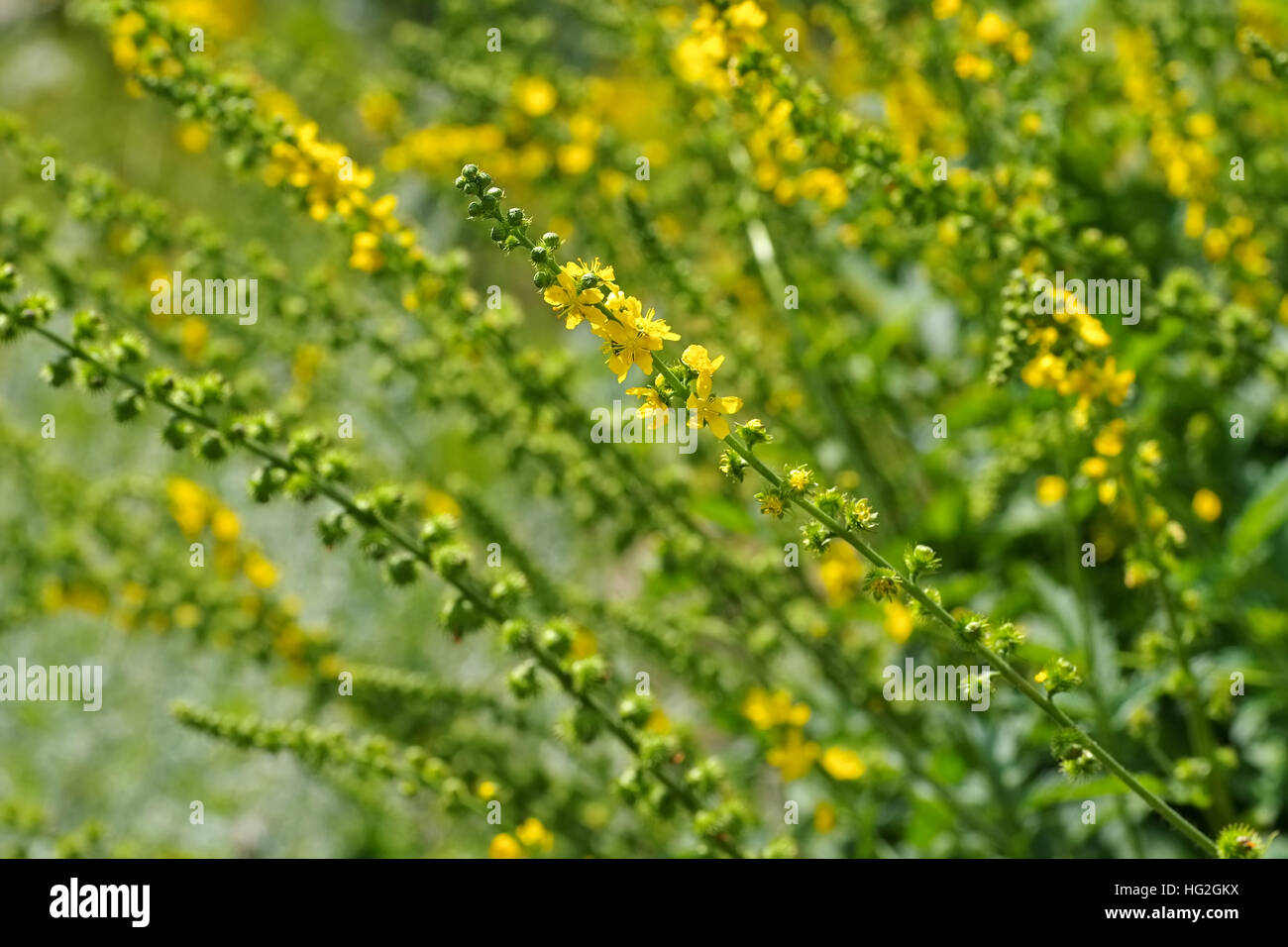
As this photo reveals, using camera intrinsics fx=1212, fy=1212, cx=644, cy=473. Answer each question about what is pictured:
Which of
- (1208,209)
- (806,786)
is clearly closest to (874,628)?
(806,786)

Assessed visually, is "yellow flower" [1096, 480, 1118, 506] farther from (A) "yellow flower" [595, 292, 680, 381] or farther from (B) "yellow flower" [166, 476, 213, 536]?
(B) "yellow flower" [166, 476, 213, 536]

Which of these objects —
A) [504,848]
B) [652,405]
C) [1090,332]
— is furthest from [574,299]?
[504,848]

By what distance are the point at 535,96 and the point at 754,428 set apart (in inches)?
Result: 100

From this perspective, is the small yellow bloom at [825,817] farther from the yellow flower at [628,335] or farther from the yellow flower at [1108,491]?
the yellow flower at [628,335]

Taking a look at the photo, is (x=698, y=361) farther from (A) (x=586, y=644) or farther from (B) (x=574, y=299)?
(A) (x=586, y=644)

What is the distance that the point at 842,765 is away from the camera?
3.72 metres

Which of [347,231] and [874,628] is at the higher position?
[347,231]

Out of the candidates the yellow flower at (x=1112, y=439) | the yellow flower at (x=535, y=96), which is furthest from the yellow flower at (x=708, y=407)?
the yellow flower at (x=535, y=96)

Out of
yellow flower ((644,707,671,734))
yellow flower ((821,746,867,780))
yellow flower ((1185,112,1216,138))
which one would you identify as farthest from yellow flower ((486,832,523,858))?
yellow flower ((1185,112,1216,138))

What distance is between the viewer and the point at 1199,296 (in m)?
2.95

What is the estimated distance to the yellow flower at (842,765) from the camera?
3.70m

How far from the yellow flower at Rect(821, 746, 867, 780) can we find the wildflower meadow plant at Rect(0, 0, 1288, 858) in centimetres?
5

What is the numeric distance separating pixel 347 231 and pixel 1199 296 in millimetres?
2116
